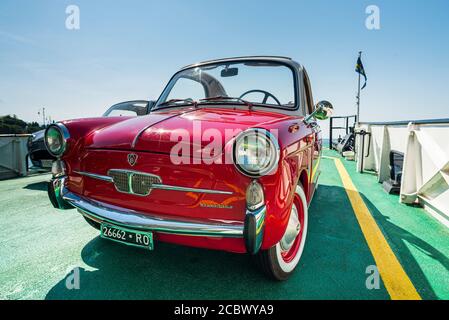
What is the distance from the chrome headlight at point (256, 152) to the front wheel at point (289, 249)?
1.89 ft

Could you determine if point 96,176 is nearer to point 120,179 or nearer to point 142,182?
point 120,179

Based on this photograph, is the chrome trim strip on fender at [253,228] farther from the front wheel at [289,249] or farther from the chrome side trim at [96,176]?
the chrome side trim at [96,176]

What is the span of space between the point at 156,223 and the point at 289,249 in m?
1.05

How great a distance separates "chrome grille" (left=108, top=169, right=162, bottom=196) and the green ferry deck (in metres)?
0.64

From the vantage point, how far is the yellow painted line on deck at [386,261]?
1610 mm

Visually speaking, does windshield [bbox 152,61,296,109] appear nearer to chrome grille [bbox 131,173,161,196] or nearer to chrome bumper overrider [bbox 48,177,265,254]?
chrome grille [bbox 131,173,161,196]

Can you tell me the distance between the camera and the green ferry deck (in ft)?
5.31

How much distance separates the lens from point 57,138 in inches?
80.2

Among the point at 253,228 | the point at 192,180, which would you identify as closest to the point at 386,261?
the point at 253,228

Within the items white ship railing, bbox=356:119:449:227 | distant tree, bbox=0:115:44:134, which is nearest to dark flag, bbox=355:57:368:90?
white ship railing, bbox=356:119:449:227

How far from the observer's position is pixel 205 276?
177 cm

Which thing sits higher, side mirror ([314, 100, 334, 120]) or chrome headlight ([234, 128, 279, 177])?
side mirror ([314, 100, 334, 120])

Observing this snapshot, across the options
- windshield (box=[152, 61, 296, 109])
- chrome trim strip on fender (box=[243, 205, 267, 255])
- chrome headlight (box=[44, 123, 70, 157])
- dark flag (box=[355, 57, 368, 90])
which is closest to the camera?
chrome trim strip on fender (box=[243, 205, 267, 255])
